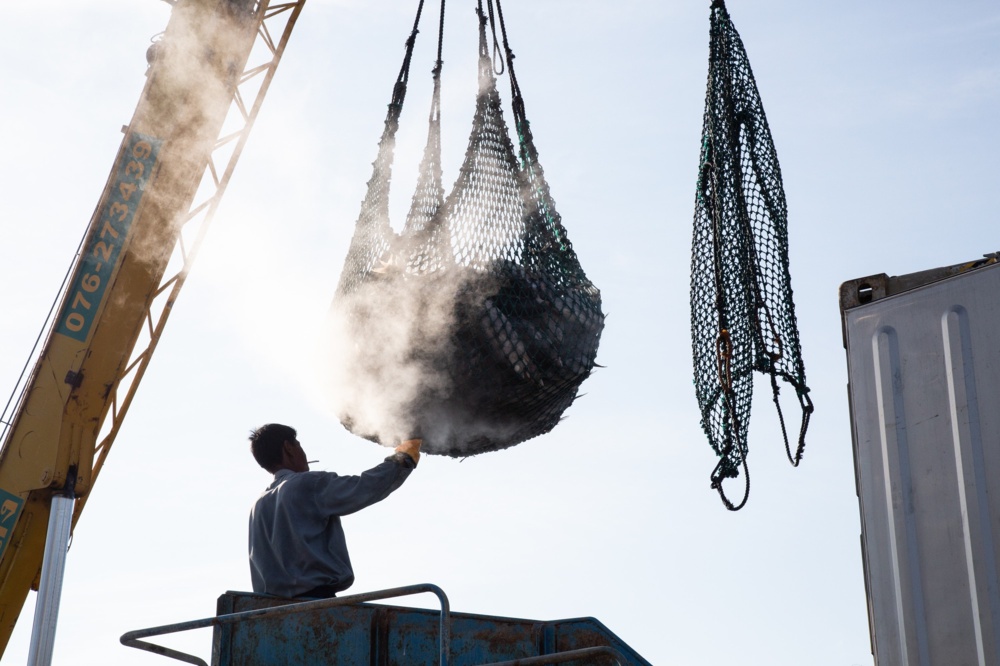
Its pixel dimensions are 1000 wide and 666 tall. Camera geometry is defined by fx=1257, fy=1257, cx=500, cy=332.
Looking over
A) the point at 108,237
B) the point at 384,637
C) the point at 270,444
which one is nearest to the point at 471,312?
the point at 270,444

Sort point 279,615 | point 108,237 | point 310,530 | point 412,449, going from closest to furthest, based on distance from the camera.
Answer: point 279,615 → point 310,530 → point 412,449 → point 108,237

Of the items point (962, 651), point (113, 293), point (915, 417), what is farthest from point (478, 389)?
point (113, 293)

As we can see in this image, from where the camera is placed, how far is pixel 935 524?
396 cm

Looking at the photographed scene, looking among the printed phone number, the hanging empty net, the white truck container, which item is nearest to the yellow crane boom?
the printed phone number

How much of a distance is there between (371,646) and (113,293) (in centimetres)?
444

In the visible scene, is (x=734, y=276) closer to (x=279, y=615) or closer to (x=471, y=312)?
(x=471, y=312)

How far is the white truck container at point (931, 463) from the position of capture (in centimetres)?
385

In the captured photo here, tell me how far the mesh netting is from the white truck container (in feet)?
4.73

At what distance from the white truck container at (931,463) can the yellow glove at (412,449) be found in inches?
71.5

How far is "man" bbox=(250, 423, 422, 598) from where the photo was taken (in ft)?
15.9

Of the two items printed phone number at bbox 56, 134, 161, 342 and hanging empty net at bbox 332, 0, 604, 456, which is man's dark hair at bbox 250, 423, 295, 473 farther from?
printed phone number at bbox 56, 134, 161, 342

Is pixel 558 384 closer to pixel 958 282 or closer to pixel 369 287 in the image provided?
pixel 369 287

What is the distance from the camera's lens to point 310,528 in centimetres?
491

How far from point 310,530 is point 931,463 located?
2.32 metres
